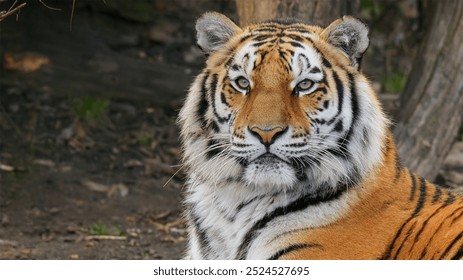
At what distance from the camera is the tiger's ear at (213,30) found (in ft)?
14.8

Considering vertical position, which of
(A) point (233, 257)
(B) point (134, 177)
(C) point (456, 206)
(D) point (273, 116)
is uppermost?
(D) point (273, 116)

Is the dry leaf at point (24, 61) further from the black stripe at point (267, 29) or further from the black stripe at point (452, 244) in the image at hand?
the black stripe at point (452, 244)

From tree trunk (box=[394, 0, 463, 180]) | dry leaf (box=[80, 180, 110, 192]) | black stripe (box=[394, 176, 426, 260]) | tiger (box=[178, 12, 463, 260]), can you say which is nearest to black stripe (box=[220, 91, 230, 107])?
tiger (box=[178, 12, 463, 260])

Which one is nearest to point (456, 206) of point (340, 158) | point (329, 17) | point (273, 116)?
point (340, 158)

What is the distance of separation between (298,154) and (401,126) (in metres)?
2.86

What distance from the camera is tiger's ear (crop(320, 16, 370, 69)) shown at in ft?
14.1

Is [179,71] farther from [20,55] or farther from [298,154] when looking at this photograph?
[298,154]

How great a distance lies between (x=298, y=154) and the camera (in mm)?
4086

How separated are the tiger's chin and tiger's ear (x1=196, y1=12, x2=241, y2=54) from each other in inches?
28.5

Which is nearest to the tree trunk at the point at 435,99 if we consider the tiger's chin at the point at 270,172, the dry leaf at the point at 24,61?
the tiger's chin at the point at 270,172

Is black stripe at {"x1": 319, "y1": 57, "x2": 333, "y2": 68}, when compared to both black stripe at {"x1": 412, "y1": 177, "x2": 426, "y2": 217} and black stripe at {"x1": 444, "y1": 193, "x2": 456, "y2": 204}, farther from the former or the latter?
black stripe at {"x1": 444, "y1": 193, "x2": 456, "y2": 204}

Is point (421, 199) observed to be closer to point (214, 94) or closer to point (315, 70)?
point (315, 70)

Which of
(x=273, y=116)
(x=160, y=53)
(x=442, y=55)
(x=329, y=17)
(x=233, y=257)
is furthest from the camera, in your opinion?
(x=160, y=53)

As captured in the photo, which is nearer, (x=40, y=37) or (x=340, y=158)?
(x=340, y=158)
